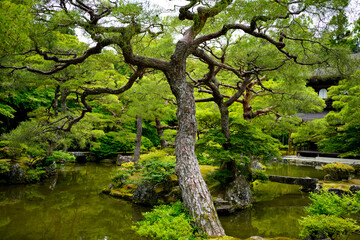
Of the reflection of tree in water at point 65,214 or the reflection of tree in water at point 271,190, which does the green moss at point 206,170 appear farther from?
the reflection of tree in water at point 65,214

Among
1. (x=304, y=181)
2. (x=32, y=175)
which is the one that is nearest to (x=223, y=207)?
(x=304, y=181)

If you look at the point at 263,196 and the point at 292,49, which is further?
the point at 263,196

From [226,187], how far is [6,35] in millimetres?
5957

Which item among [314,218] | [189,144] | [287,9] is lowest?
[314,218]

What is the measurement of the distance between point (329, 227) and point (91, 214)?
4.86 meters

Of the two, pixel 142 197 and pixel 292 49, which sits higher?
pixel 292 49

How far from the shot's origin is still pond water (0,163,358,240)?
444 cm

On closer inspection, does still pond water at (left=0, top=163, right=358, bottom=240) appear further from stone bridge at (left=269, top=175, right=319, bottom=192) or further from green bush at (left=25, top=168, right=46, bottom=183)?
green bush at (left=25, top=168, right=46, bottom=183)

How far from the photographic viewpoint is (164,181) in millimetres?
6723

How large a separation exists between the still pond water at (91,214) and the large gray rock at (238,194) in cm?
26

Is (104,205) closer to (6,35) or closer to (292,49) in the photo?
(6,35)

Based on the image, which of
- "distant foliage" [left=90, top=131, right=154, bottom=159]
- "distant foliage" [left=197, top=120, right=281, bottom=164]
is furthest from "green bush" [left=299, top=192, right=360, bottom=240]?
"distant foliage" [left=90, top=131, right=154, bottom=159]

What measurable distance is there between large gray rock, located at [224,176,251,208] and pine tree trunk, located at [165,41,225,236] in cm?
245

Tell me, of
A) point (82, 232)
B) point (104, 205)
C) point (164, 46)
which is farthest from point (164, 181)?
point (164, 46)
